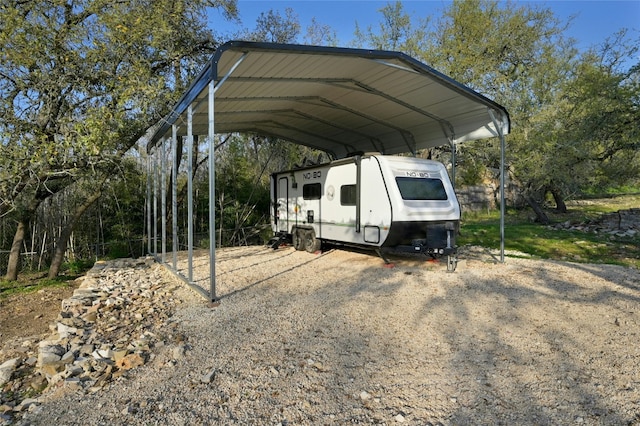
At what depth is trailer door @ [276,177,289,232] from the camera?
428 inches

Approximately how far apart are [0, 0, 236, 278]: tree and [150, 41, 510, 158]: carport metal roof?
1.06 meters

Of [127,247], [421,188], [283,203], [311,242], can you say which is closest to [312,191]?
[311,242]

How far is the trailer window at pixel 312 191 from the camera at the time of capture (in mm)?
9367

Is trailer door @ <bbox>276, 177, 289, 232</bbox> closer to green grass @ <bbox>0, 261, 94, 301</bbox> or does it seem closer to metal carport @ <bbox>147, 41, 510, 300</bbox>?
metal carport @ <bbox>147, 41, 510, 300</bbox>

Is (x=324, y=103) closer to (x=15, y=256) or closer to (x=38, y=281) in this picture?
(x=38, y=281)

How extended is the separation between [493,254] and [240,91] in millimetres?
6602

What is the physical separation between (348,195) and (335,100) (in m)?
2.17

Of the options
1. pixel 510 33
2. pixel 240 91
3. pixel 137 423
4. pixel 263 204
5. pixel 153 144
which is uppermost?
pixel 510 33

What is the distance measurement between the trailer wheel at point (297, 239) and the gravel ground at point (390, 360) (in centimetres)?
412

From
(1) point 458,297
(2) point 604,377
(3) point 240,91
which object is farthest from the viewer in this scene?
(3) point 240,91

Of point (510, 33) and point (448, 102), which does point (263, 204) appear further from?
point (510, 33)

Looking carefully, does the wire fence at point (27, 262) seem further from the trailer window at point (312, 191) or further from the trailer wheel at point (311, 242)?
the trailer window at point (312, 191)

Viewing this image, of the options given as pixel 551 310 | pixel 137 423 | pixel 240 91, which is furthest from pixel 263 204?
pixel 137 423

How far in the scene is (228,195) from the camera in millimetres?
13852
